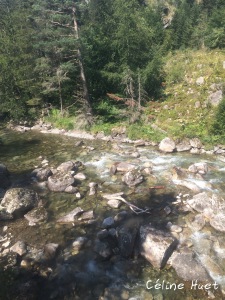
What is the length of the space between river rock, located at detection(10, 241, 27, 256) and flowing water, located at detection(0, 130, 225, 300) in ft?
1.26

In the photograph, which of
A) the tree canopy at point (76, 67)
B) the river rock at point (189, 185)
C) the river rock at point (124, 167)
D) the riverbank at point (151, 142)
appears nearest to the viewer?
the river rock at point (189, 185)

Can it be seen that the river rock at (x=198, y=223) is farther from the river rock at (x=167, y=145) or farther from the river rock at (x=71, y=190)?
the river rock at (x=167, y=145)

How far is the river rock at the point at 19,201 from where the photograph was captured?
12273 millimetres

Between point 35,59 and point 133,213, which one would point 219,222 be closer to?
point 133,213

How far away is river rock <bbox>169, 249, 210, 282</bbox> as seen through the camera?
874 centimetres

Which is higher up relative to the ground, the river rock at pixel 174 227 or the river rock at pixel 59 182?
the river rock at pixel 59 182

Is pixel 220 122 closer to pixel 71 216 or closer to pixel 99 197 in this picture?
pixel 99 197

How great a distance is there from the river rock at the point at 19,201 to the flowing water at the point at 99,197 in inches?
22.4

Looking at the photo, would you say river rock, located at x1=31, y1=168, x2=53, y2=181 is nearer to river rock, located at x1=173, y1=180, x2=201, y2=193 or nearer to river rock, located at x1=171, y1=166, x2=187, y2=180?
river rock, located at x1=171, y1=166, x2=187, y2=180

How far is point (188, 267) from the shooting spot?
29.4 feet

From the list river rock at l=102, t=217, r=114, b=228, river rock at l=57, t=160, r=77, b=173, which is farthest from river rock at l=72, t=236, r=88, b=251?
river rock at l=57, t=160, r=77, b=173

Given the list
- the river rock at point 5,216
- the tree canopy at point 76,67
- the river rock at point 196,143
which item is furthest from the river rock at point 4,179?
the river rock at point 196,143

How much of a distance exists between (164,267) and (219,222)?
136 inches

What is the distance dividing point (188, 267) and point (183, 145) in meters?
12.1
